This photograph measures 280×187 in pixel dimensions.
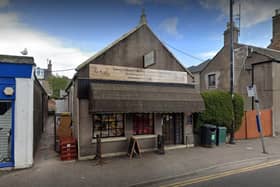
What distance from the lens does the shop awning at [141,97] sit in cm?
904

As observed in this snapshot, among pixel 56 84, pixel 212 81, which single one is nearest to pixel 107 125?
pixel 212 81

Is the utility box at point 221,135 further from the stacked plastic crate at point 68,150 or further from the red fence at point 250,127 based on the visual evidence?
the stacked plastic crate at point 68,150

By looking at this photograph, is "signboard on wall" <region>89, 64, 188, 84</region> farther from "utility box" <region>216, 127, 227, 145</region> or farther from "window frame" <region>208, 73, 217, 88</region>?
"window frame" <region>208, 73, 217, 88</region>

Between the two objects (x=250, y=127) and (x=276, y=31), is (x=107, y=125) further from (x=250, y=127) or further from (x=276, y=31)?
(x=276, y=31)

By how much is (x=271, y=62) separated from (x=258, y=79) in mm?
1821

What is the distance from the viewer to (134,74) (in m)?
10.6

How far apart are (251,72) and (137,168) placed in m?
16.1

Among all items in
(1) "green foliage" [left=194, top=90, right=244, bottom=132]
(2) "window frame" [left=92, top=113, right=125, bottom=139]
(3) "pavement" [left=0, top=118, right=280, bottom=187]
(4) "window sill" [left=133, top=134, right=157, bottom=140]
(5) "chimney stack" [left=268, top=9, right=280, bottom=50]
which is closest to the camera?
(3) "pavement" [left=0, top=118, right=280, bottom=187]

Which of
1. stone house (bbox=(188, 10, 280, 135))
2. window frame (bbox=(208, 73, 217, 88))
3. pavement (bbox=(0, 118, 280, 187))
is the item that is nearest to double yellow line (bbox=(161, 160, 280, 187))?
pavement (bbox=(0, 118, 280, 187))

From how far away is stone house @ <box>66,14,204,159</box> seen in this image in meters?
9.41

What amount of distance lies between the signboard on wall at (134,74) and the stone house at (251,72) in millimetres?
9665

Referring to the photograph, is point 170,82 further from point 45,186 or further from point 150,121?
point 45,186

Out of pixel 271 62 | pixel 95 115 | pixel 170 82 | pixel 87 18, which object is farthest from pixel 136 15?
→ pixel 271 62

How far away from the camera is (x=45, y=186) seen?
6348 millimetres
